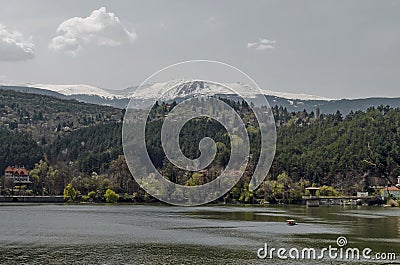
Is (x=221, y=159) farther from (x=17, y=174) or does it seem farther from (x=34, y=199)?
(x=17, y=174)

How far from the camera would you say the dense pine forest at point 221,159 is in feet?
357

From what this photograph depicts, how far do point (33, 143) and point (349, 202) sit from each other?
81.2 m

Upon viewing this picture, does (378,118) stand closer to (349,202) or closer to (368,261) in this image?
(349,202)

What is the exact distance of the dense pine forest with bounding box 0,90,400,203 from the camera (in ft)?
357

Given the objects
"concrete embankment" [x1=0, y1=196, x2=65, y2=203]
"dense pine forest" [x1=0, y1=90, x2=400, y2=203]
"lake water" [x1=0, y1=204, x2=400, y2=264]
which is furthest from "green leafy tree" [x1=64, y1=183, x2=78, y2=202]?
"lake water" [x1=0, y1=204, x2=400, y2=264]

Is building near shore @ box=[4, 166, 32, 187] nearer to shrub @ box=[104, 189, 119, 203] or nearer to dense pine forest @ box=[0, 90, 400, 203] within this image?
dense pine forest @ box=[0, 90, 400, 203]

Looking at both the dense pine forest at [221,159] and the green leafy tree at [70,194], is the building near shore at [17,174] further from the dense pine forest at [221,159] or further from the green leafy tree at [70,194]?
the green leafy tree at [70,194]

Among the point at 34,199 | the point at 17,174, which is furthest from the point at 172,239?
the point at 17,174

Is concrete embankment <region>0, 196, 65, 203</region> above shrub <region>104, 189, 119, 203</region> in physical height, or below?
below

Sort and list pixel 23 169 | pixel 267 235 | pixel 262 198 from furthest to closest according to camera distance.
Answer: pixel 23 169, pixel 262 198, pixel 267 235

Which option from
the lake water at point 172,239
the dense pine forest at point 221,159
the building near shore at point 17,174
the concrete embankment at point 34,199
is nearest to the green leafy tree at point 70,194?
the dense pine forest at point 221,159

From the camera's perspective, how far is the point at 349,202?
111 meters

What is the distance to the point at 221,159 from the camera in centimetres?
11375

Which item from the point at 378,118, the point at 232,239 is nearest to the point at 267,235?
the point at 232,239
